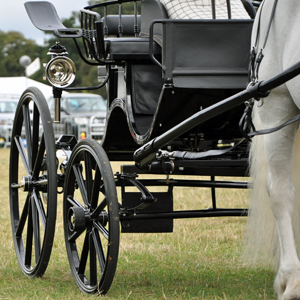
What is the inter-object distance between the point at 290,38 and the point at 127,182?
1262 millimetres

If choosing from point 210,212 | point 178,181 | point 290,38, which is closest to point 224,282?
point 210,212

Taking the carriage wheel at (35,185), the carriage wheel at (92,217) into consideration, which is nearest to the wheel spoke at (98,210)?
the carriage wheel at (92,217)

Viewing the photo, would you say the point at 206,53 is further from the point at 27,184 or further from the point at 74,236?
the point at 27,184

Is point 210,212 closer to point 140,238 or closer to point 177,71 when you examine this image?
point 177,71

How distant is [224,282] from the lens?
3127mm

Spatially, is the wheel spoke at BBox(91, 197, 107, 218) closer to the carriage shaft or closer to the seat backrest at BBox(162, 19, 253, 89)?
the carriage shaft

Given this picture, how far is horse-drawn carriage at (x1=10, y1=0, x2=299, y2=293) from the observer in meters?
2.68

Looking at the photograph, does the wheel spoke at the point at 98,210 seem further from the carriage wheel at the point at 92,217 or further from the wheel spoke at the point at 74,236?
the wheel spoke at the point at 74,236

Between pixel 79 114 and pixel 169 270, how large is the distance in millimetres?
17304

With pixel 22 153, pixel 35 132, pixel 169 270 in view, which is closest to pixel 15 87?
pixel 22 153

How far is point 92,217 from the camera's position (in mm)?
2895

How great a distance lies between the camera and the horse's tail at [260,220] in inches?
112

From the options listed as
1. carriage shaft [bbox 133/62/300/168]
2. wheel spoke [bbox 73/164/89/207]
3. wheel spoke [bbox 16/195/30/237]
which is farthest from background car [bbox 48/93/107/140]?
carriage shaft [bbox 133/62/300/168]

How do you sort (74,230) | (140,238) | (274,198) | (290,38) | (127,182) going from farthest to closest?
(140,238), (127,182), (74,230), (274,198), (290,38)
